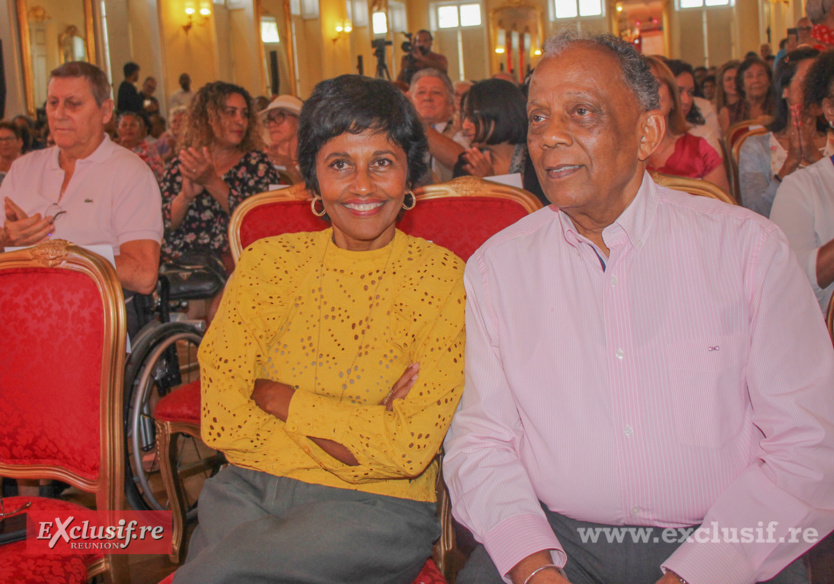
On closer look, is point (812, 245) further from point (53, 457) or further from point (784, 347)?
point (53, 457)

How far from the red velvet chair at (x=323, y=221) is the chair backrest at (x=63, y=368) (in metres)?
0.47

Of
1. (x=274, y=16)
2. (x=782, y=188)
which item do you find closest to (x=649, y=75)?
(x=782, y=188)

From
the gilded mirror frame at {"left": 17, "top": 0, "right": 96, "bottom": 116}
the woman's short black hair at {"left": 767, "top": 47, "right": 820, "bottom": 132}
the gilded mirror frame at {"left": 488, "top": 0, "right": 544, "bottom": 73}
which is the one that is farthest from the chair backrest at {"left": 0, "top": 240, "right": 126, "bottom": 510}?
the gilded mirror frame at {"left": 488, "top": 0, "right": 544, "bottom": 73}

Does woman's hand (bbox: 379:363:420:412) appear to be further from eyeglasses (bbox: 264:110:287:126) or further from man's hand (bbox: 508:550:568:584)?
eyeglasses (bbox: 264:110:287:126)

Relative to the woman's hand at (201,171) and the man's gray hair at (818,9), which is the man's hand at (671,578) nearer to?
the woman's hand at (201,171)

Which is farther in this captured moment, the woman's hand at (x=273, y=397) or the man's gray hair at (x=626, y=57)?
the woman's hand at (x=273, y=397)

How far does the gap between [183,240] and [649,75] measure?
2721mm

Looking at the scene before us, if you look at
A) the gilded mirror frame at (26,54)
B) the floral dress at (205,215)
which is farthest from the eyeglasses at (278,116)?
the gilded mirror frame at (26,54)

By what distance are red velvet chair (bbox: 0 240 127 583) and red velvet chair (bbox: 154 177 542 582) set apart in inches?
18.5

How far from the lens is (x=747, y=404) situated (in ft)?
4.25

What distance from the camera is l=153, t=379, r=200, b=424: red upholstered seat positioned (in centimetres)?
218

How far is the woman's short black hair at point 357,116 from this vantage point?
1.57 metres

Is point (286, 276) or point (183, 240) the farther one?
point (183, 240)

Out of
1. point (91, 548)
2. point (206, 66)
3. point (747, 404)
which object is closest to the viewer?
point (747, 404)
